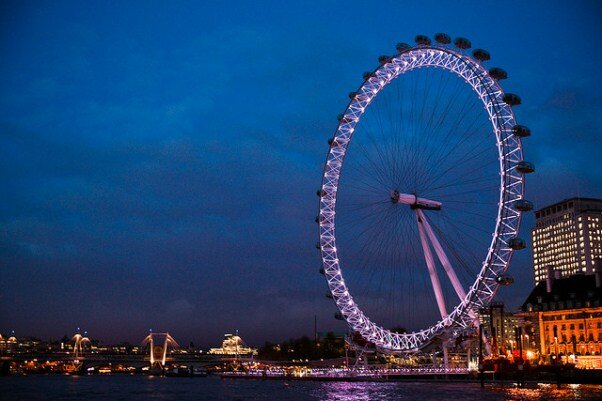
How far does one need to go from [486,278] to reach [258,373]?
67.6m

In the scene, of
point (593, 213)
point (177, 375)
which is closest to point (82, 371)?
point (177, 375)

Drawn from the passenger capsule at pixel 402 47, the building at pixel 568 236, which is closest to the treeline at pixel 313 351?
the building at pixel 568 236

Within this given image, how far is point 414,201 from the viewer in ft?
207

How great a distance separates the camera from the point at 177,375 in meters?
150

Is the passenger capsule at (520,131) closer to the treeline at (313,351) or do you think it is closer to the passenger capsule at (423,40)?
the passenger capsule at (423,40)

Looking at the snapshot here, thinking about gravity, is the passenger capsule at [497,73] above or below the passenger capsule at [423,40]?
below

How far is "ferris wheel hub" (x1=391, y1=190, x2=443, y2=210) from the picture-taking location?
6209cm

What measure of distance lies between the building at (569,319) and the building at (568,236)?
72.6m

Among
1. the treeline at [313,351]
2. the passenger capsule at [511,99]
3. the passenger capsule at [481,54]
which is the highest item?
the passenger capsule at [481,54]

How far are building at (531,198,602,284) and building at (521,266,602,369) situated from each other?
238 feet

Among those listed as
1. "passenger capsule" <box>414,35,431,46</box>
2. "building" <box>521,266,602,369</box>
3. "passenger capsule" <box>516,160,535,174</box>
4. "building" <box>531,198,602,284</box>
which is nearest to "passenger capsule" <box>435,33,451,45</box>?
"passenger capsule" <box>414,35,431,46</box>

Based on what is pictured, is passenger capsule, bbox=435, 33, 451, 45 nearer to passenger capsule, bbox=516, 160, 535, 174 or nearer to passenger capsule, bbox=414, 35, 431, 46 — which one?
passenger capsule, bbox=414, 35, 431, 46

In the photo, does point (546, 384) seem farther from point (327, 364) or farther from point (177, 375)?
point (177, 375)

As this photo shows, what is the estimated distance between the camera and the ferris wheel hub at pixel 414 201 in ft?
→ 204
